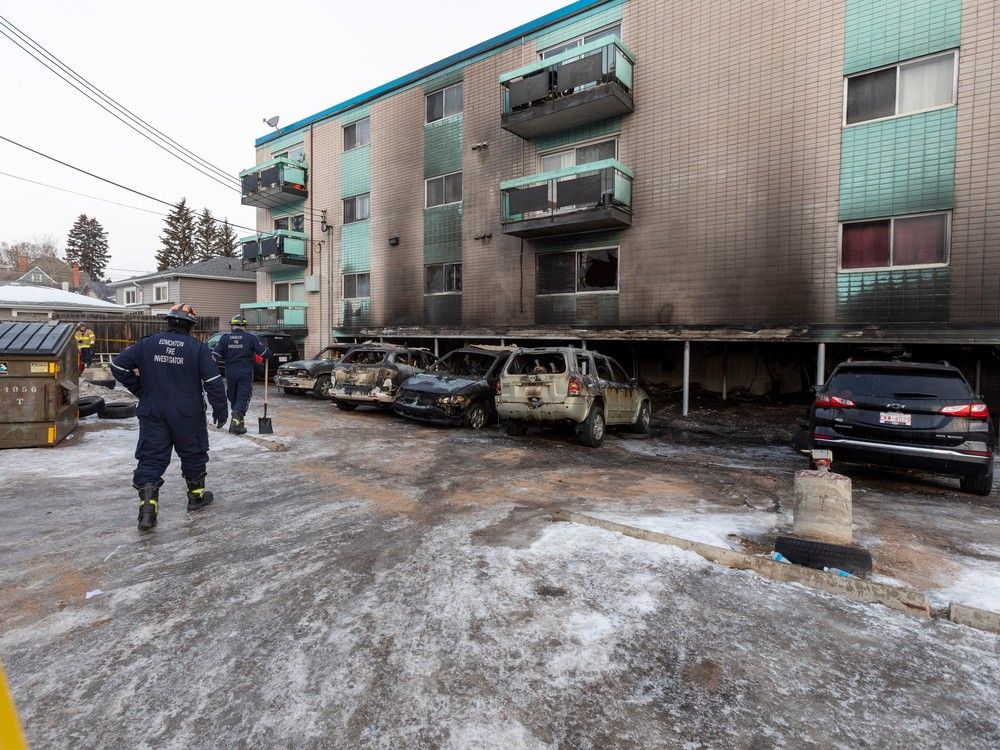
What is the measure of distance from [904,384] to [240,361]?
970 cm

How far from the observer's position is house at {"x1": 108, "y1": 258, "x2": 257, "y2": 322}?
3081 centimetres

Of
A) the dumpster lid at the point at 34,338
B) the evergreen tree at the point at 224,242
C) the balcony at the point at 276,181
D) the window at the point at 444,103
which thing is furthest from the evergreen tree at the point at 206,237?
the dumpster lid at the point at 34,338

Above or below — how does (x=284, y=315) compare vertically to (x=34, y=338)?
above

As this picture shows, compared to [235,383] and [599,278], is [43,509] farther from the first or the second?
[599,278]

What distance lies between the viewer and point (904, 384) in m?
6.22

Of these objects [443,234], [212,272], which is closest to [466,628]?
[443,234]

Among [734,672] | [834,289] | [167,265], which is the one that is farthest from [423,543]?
[167,265]

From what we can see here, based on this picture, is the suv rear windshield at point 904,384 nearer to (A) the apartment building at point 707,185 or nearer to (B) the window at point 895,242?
(A) the apartment building at point 707,185

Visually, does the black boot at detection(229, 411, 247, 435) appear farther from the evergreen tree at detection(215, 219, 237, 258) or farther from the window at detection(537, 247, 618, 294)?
the evergreen tree at detection(215, 219, 237, 258)

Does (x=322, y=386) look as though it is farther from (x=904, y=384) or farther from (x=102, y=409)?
(x=904, y=384)

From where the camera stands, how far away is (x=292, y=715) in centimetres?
234

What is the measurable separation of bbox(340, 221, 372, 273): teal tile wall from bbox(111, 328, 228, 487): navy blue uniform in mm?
16328

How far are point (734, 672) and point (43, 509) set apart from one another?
6.01m

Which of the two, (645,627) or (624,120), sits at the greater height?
(624,120)
